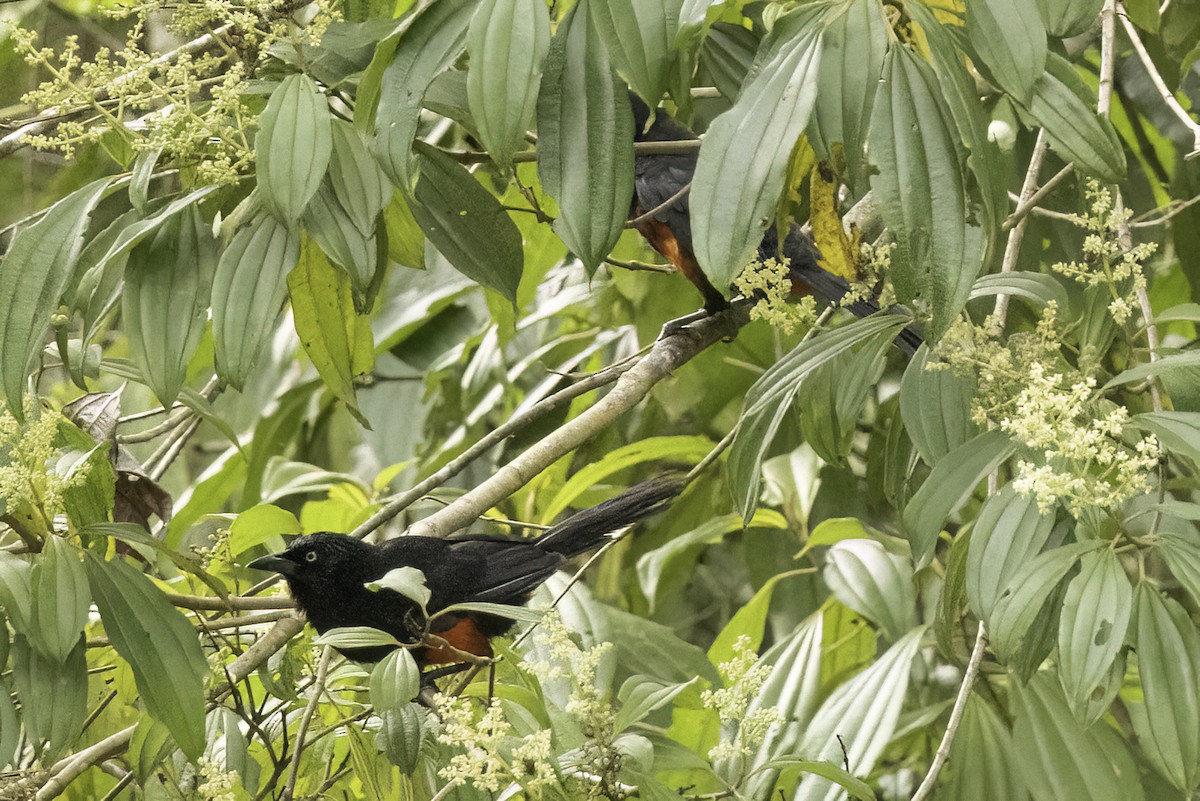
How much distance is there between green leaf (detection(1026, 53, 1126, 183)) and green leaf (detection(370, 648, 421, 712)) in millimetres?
904

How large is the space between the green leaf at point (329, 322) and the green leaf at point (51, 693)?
52 cm

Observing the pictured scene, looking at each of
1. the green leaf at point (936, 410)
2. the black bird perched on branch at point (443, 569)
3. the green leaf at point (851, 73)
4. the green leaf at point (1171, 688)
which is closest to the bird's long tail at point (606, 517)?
the black bird perched on branch at point (443, 569)

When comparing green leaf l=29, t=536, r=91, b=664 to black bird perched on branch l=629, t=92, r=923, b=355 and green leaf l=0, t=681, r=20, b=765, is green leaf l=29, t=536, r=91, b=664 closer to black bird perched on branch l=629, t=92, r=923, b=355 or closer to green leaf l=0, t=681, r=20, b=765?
green leaf l=0, t=681, r=20, b=765

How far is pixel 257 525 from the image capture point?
229cm

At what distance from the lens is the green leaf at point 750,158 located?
1145 millimetres

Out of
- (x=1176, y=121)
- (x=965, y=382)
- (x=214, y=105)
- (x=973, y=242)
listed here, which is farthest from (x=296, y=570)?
(x=1176, y=121)

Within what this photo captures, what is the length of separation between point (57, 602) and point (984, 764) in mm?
1600

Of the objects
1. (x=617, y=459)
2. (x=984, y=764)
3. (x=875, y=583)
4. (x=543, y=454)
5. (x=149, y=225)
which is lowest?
(x=984, y=764)

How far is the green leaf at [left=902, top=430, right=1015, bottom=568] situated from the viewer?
1.39m

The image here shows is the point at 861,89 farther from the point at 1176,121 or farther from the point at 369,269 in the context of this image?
the point at 1176,121

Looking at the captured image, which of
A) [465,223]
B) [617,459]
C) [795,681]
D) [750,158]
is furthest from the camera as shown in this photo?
[617,459]

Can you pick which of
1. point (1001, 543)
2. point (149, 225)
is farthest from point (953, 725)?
point (149, 225)

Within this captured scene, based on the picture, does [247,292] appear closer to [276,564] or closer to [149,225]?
[149,225]

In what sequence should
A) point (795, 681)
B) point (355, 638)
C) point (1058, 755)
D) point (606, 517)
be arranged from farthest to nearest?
point (795, 681), point (606, 517), point (1058, 755), point (355, 638)
